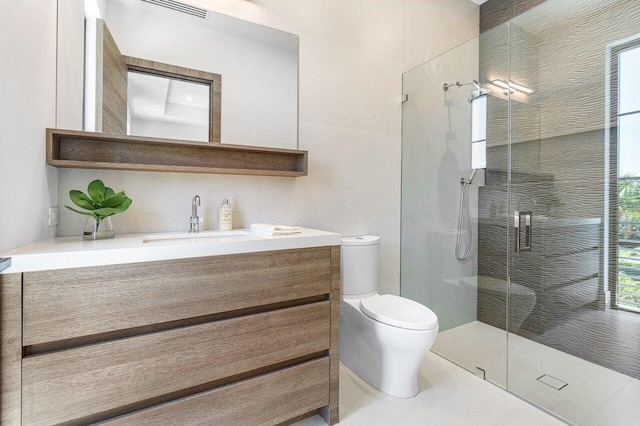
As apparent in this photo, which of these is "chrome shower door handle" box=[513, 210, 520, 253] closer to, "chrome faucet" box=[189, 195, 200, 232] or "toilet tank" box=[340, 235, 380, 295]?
"toilet tank" box=[340, 235, 380, 295]

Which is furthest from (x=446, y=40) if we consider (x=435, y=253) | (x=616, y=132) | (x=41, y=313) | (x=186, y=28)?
(x=41, y=313)

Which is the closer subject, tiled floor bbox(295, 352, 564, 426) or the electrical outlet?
the electrical outlet

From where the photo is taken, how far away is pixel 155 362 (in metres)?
1.20

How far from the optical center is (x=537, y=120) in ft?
6.64

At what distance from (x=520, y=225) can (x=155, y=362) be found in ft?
6.96

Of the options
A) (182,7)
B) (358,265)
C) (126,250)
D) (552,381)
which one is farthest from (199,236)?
(552,381)

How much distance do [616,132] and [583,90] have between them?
12.4 inches

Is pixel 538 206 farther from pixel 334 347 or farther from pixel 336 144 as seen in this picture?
pixel 334 347

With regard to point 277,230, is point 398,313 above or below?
below

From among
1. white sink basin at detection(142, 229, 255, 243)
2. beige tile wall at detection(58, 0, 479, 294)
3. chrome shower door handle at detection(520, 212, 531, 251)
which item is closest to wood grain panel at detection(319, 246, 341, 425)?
white sink basin at detection(142, 229, 255, 243)

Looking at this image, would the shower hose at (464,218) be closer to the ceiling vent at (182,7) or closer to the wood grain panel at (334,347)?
the wood grain panel at (334,347)

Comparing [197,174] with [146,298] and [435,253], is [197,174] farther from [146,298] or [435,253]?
[435,253]

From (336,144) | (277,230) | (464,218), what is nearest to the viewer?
(277,230)

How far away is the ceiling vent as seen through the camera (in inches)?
66.2
